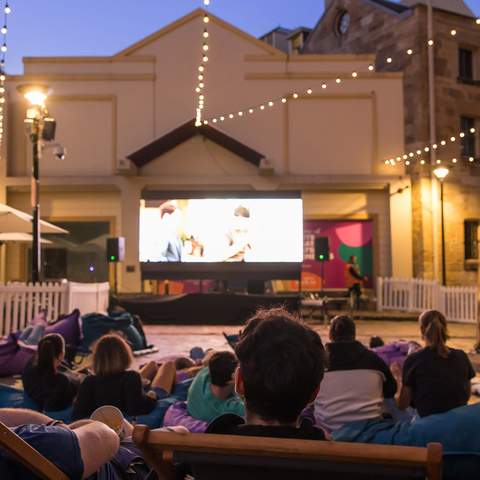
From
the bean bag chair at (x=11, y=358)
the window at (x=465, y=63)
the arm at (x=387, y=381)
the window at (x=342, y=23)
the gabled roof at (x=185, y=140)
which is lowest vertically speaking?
the bean bag chair at (x=11, y=358)

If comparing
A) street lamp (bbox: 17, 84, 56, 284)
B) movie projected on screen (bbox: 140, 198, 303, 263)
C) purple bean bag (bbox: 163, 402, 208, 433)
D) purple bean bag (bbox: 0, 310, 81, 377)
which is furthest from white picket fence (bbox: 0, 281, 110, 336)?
purple bean bag (bbox: 163, 402, 208, 433)

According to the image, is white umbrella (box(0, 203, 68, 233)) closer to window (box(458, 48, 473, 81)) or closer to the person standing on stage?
the person standing on stage

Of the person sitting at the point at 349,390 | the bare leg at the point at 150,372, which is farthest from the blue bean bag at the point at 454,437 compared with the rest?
the bare leg at the point at 150,372

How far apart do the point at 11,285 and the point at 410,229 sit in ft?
37.2

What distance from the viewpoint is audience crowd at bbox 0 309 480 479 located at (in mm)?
1508

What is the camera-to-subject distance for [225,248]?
1474 cm

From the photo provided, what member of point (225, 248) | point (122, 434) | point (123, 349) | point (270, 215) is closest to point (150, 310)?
point (225, 248)

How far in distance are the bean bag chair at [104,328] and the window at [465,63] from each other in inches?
555

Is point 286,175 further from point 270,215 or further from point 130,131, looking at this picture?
point 130,131

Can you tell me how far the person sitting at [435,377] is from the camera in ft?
12.4

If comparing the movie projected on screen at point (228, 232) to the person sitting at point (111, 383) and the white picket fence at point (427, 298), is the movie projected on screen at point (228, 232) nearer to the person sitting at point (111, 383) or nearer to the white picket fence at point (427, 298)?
the white picket fence at point (427, 298)

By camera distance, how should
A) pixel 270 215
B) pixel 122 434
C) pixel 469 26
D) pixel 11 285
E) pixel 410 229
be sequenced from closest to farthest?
pixel 122 434, pixel 11 285, pixel 270 215, pixel 410 229, pixel 469 26

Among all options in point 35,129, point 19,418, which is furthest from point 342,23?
point 19,418

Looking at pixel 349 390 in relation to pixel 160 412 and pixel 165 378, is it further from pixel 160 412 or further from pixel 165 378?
pixel 165 378
